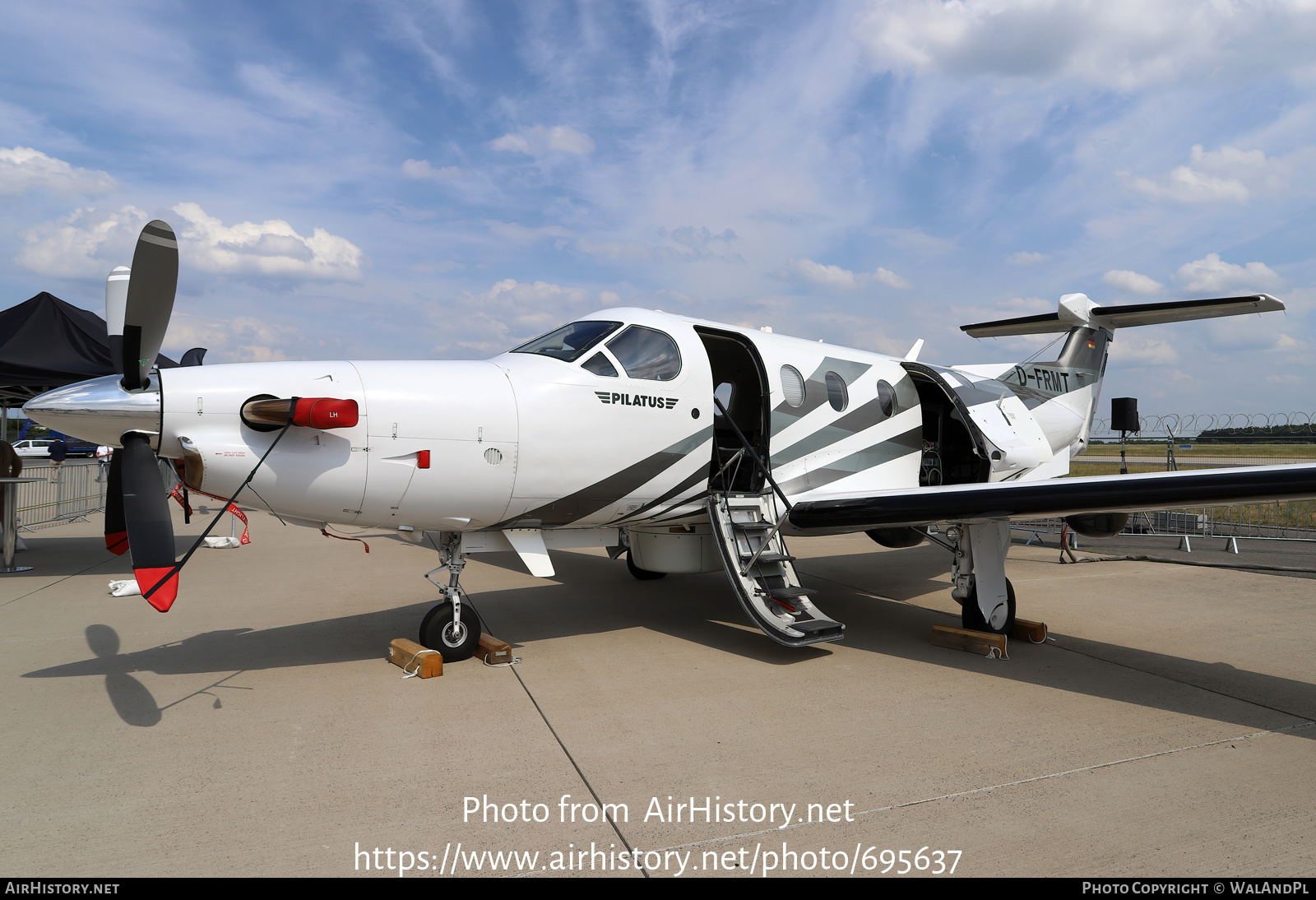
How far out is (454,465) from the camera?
5.54 metres

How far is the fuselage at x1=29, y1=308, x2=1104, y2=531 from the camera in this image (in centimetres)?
496

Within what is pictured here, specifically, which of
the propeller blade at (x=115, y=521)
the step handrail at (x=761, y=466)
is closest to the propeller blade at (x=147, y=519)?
the propeller blade at (x=115, y=521)

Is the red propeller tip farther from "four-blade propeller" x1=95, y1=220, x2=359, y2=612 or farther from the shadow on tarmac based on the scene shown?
the shadow on tarmac

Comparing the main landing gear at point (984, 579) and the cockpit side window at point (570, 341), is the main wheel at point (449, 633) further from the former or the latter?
the main landing gear at point (984, 579)

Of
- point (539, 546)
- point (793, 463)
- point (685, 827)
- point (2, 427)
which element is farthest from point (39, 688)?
point (2, 427)

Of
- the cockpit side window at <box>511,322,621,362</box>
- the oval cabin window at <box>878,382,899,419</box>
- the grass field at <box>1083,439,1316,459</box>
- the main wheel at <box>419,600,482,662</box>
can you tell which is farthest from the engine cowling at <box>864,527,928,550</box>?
the grass field at <box>1083,439,1316,459</box>

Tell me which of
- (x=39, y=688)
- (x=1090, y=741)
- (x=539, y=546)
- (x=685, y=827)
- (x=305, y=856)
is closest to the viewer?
(x=305, y=856)

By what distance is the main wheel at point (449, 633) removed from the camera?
614cm

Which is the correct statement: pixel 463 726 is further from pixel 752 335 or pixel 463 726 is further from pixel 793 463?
pixel 752 335

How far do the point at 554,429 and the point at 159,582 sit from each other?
9.26 ft

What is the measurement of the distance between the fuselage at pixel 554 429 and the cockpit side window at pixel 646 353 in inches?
0.7

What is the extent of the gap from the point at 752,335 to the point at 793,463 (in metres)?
1.38

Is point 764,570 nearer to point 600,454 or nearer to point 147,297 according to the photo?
point 600,454

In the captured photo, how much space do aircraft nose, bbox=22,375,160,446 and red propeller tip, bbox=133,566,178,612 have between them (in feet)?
2.91
